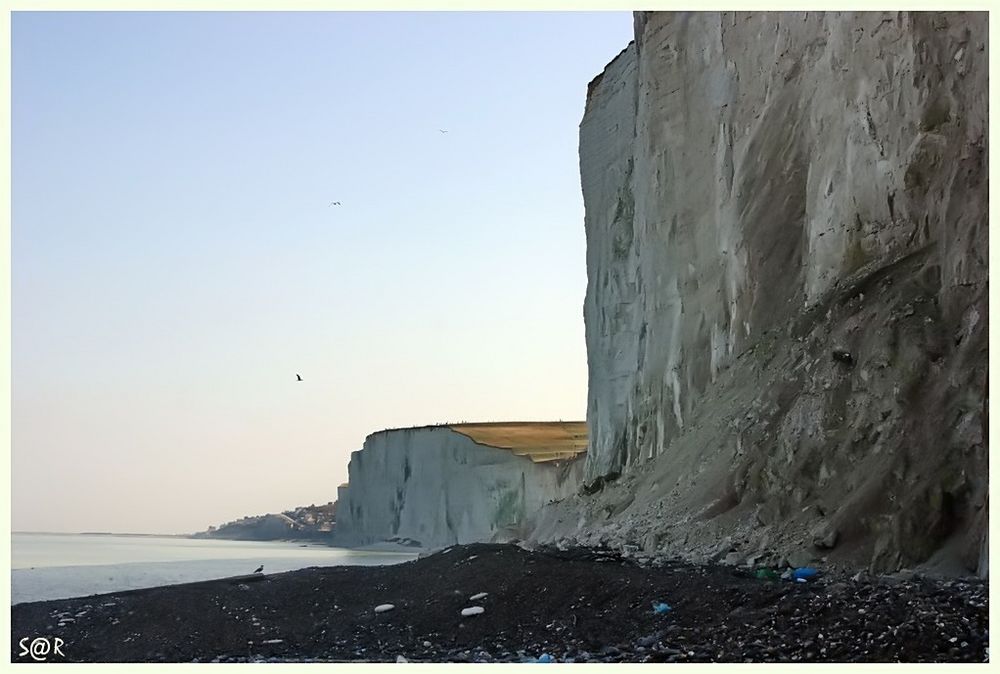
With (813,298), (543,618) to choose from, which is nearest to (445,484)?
(813,298)

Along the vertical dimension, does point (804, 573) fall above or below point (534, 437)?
below

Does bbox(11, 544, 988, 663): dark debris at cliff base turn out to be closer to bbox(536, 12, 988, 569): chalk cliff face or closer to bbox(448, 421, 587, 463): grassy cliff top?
bbox(536, 12, 988, 569): chalk cliff face

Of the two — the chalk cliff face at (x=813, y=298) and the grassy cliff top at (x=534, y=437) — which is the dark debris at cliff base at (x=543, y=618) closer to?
the chalk cliff face at (x=813, y=298)

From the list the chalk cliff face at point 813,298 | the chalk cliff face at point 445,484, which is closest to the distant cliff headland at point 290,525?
the chalk cliff face at point 445,484

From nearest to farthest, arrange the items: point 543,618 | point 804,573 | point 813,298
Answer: point 543,618, point 804,573, point 813,298

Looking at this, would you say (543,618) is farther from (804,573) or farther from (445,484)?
(445,484)

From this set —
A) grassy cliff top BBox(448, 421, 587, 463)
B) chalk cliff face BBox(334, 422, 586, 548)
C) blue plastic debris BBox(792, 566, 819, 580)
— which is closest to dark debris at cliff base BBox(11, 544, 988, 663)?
blue plastic debris BBox(792, 566, 819, 580)

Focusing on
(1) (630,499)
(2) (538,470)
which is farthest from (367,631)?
(2) (538,470)
